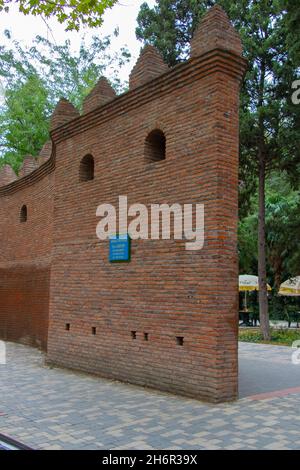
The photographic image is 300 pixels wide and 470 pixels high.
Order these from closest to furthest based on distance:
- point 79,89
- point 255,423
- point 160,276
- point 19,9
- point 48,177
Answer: point 255,423, point 19,9, point 160,276, point 48,177, point 79,89

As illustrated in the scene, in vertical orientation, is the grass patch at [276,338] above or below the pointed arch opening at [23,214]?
below

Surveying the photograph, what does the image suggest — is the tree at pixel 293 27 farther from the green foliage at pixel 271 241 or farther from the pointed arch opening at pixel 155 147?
the green foliage at pixel 271 241

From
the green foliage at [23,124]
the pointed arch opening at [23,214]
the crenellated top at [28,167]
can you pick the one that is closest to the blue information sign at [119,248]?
the pointed arch opening at [23,214]

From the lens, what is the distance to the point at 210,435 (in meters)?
5.66

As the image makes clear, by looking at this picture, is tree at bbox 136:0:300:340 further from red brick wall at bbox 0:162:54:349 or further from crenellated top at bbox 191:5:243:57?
crenellated top at bbox 191:5:243:57

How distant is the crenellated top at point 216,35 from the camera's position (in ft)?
25.3

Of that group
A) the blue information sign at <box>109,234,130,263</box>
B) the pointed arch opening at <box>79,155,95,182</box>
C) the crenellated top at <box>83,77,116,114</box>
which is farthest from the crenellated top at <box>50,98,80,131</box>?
the blue information sign at <box>109,234,130,263</box>

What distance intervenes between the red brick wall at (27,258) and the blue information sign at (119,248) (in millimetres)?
3963

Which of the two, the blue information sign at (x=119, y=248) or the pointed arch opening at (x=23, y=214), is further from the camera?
the pointed arch opening at (x=23, y=214)

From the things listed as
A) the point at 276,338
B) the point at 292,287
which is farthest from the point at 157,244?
the point at 292,287

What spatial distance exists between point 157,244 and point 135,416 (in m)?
2.98

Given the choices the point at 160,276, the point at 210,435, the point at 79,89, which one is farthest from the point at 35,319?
the point at 79,89
